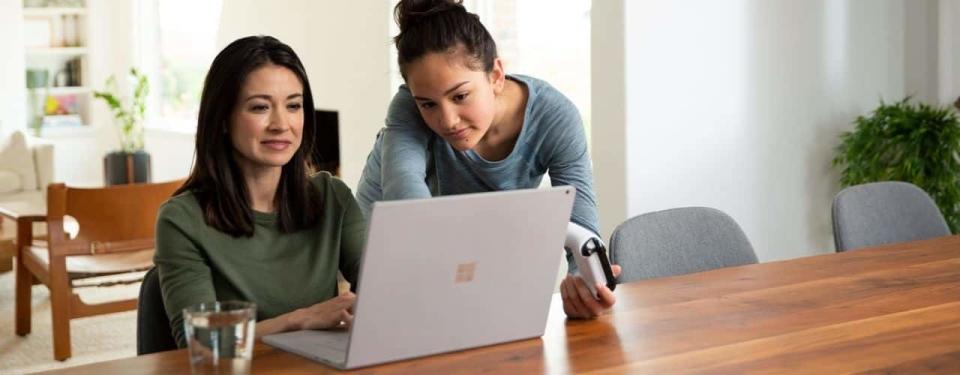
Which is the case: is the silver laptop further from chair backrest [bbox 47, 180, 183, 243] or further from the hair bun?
chair backrest [bbox 47, 180, 183, 243]

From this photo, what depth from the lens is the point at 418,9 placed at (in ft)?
7.50

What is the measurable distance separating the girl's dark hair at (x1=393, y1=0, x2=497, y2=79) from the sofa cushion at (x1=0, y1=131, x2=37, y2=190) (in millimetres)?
6270

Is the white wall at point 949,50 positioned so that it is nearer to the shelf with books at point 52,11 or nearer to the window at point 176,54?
the window at point 176,54

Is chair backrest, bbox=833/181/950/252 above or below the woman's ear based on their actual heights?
below

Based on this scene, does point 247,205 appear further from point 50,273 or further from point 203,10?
point 203,10

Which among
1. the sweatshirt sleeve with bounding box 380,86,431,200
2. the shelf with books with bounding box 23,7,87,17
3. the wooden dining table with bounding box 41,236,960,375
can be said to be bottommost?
the wooden dining table with bounding box 41,236,960,375

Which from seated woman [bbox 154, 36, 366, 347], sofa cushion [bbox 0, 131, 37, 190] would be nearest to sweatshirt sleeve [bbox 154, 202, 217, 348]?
seated woman [bbox 154, 36, 366, 347]

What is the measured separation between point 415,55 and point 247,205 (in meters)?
0.38

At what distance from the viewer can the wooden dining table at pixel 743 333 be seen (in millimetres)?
1771

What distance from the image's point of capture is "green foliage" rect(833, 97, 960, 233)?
468cm

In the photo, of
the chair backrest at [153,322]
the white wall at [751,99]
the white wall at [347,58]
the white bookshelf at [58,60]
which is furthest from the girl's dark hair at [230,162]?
the white bookshelf at [58,60]

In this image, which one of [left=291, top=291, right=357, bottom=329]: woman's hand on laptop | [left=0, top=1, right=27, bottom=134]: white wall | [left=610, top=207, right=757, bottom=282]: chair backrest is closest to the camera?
[left=291, top=291, right=357, bottom=329]: woman's hand on laptop

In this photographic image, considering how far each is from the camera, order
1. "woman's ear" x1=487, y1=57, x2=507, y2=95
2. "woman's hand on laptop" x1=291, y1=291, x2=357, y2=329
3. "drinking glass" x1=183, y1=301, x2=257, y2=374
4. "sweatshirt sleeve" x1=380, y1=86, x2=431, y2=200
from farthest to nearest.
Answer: "woman's ear" x1=487, y1=57, x2=507, y2=95
"sweatshirt sleeve" x1=380, y1=86, x2=431, y2=200
"woman's hand on laptop" x1=291, y1=291, x2=357, y2=329
"drinking glass" x1=183, y1=301, x2=257, y2=374

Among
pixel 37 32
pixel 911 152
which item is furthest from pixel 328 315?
pixel 37 32
